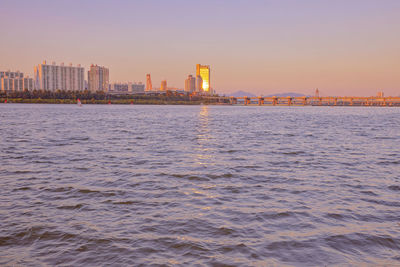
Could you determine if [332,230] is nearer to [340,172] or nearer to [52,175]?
[340,172]

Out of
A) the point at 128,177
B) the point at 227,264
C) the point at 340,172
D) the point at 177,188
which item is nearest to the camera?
the point at 227,264

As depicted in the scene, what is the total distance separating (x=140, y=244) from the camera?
7.39 metres

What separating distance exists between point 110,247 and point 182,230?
1.79 meters

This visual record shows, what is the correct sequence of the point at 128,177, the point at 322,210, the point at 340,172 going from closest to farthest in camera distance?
the point at 322,210 → the point at 128,177 → the point at 340,172

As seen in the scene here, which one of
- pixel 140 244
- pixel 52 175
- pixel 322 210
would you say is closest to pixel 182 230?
pixel 140 244

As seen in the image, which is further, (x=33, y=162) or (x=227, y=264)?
(x=33, y=162)

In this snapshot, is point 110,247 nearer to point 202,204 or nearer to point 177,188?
point 202,204

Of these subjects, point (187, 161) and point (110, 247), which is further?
point (187, 161)

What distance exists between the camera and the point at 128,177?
561 inches

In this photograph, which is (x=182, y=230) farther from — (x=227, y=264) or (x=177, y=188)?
→ (x=177, y=188)

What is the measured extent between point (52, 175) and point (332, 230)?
11243mm

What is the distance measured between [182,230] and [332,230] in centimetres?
368

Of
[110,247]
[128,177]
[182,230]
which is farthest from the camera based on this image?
[128,177]

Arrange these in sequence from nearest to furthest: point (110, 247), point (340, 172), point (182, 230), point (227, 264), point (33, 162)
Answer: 1. point (227, 264)
2. point (110, 247)
3. point (182, 230)
4. point (340, 172)
5. point (33, 162)
